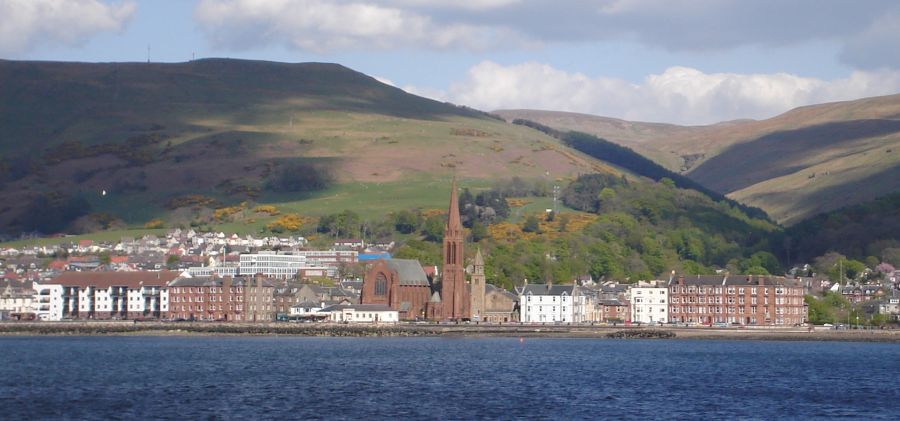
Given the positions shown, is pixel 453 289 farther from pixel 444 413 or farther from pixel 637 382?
pixel 444 413

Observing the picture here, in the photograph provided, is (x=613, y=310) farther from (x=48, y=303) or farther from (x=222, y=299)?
(x=48, y=303)

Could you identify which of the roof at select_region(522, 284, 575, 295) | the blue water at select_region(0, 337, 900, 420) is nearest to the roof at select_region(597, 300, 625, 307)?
the roof at select_region(522, 284, 575, 295)

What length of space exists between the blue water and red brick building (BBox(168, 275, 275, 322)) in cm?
3770

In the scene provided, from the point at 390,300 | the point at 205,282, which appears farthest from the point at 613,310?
the point at 205,282

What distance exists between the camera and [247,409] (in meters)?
65.8

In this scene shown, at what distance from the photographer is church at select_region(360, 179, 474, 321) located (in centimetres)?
16412

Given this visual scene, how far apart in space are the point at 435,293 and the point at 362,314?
11.3m

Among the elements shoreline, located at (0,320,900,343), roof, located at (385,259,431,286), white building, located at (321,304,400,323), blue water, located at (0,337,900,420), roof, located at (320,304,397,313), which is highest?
roof, located at (385,259,431,286)

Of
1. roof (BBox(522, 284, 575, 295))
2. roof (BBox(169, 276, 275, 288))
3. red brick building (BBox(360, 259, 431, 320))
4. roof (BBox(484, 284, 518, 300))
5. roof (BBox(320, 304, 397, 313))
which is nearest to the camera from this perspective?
roof (BBox(320, 304, 397, 313))

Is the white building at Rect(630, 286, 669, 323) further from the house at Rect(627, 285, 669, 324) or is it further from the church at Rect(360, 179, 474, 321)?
the church at Rect(360, 179, 474, 321)

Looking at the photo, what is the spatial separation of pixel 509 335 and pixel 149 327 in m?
36.3

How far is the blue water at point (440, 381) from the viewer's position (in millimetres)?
66625

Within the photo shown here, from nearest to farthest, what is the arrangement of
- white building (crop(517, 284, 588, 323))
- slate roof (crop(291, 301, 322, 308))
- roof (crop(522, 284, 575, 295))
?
white building (crop(517, 284, 588, 323)) < roof (crop(522, 284, 575, 295)) < slate roof (crop(291, 301, 322, 308))

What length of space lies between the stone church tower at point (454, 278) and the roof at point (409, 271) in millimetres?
4107
